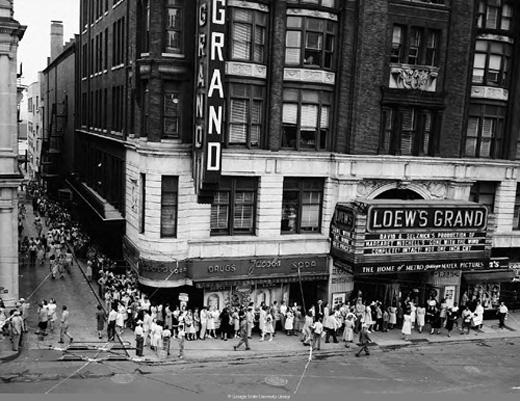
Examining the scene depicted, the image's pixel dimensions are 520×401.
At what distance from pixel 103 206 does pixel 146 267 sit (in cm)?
1073

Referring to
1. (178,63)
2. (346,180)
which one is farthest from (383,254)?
(178,63)

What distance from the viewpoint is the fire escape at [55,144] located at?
65787 millimetres

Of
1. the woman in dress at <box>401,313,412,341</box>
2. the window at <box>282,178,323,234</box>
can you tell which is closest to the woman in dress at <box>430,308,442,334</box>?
the woman in dress at <box>401,313,412,341</box>

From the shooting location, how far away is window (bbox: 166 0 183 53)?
27.5 meters

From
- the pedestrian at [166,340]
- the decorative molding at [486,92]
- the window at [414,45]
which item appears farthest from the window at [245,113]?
the decorative molding at [486,92]

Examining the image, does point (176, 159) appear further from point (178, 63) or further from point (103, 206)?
point (103, 206)

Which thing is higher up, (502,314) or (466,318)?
(466,318)

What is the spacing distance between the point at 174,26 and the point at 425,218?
1508cm

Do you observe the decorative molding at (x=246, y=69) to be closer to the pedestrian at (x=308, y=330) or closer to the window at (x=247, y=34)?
the window at (x=247, y=34)

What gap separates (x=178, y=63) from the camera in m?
27.4

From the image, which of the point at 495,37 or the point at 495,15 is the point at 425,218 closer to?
the point at 495,37

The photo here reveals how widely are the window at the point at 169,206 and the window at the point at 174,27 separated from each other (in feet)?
19.5

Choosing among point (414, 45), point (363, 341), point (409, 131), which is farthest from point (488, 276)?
point (414, 45)

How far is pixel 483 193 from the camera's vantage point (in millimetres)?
34938
